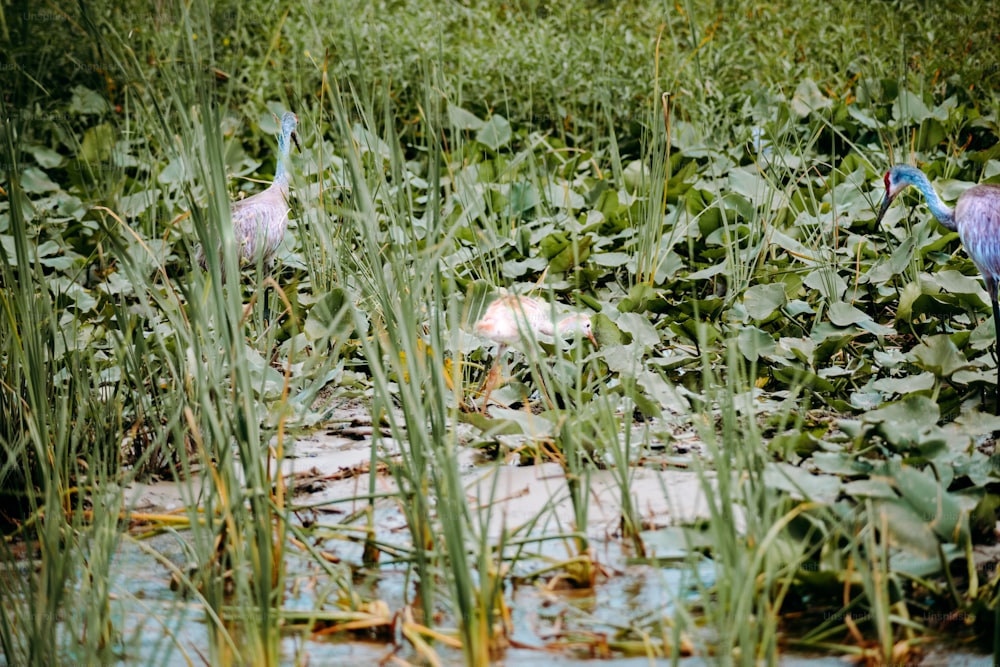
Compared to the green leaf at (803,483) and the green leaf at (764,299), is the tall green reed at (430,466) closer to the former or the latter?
the green leaf at (803,483)

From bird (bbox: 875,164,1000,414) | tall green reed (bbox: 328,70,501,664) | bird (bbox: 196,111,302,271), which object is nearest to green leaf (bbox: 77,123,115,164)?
bird (bbox: 196,111,302,271)

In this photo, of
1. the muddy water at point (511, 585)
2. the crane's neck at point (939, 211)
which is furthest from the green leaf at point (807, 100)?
the muddy water at point (511, 585)

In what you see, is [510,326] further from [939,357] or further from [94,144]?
[94,144]

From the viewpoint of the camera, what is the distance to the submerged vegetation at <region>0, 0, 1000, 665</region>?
6.24ft

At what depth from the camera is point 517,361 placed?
3.19 meters

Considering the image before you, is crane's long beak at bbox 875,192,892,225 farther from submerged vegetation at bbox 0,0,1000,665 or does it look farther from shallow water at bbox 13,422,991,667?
shallow water at bbox 13,422,991,667

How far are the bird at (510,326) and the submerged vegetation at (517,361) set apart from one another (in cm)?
5

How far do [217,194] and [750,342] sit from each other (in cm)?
144

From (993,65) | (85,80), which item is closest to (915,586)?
(993,65)

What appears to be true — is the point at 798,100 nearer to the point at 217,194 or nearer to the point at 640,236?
the point at 640,236

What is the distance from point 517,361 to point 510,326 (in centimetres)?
27

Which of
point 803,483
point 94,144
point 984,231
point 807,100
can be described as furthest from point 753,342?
point 94,144

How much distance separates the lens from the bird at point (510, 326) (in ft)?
9.64

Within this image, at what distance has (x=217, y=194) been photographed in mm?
1952
